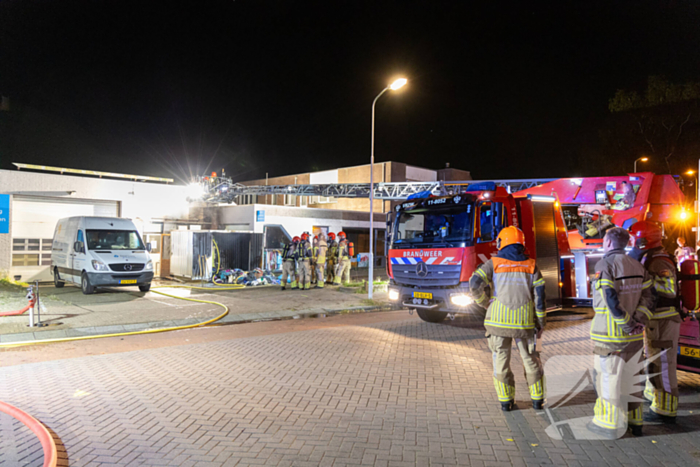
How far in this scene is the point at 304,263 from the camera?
1528cm

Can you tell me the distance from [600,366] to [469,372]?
7.29 ft

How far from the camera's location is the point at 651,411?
4547mm

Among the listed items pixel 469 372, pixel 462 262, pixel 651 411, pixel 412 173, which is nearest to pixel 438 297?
pixel 462 262

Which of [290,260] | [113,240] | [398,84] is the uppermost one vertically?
[398,84]

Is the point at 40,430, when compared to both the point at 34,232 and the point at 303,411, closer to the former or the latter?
the point at 303,411

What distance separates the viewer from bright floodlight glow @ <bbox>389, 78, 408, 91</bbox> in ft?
40.5

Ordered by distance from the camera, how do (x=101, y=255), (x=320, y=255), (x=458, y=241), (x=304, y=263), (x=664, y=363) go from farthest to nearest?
(x=320, y=255) < (x=304, y=263) < (x=101, y=255) < (x=458, y=241) < (x=664, y=363)

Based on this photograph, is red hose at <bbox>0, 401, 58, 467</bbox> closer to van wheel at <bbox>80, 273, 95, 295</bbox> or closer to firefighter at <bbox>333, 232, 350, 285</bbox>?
van wheel at <bbox>80, 273, 95, 295</bbox>

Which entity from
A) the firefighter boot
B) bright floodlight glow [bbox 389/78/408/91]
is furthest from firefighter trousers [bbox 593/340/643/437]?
bright floodlight glow [bbox 389/78/408/91]

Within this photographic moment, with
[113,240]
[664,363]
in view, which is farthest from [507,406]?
[113,240]

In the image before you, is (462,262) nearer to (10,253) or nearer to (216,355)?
(216,355)

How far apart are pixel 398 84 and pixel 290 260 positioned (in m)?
6.98

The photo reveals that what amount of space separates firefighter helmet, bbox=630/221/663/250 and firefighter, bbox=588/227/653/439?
47 centimetres

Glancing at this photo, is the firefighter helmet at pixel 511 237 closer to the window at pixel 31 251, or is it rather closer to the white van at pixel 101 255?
the white van at pixel 101 255
